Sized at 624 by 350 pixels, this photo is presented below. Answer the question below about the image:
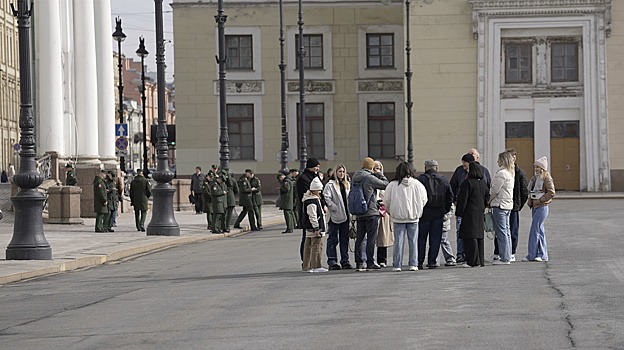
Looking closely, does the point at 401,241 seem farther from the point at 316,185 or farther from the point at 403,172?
the point at 316,185

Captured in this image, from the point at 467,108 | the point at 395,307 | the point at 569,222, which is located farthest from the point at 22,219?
the point at 467,108

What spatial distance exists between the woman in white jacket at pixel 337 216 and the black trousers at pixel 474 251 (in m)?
1.84

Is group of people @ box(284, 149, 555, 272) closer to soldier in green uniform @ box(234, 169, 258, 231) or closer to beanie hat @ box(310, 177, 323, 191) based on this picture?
beanie hat @ box(310, 177, 323, 191)

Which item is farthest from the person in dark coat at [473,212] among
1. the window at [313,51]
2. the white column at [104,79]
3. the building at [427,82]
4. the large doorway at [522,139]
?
the window at [313,51]

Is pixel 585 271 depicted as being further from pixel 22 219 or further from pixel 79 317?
pixel 22 219

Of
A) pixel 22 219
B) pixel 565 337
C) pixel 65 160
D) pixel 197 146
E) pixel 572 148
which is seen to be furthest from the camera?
pixel 197 146

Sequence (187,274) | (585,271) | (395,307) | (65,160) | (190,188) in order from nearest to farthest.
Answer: (395,307) → (585,271) → (187,274) → (65,160) → (190,188)

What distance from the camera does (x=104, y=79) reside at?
149 ft

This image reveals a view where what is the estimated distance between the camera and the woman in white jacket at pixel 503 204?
21.4 metres

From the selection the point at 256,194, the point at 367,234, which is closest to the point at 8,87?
the point at 256,194

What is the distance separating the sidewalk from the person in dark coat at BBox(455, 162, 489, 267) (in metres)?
6.71

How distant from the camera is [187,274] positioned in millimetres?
21188

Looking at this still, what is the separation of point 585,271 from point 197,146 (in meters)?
45.7

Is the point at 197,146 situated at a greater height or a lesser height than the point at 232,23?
lesser
